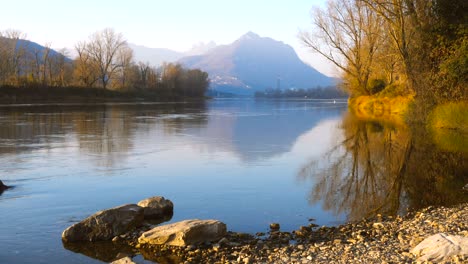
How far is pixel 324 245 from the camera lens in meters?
7.94

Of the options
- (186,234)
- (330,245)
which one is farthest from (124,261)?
(330,245)

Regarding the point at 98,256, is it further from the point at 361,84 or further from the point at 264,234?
the point at 361,84

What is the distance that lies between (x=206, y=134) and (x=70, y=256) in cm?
2099

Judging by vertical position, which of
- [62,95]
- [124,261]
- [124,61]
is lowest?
[124,261]

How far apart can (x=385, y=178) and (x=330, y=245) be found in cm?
761

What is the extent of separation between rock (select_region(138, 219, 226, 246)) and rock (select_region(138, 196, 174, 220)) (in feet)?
5.17

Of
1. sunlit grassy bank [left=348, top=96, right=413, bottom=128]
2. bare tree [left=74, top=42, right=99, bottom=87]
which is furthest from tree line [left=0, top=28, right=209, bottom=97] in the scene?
sunlit grassy bank [left=348, top=96, right=413, bottom=128]

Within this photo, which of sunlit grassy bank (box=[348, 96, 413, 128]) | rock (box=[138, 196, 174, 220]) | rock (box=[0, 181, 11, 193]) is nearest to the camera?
rock (box=[138, 196, 174, 220])

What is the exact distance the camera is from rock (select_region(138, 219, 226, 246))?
327 inches

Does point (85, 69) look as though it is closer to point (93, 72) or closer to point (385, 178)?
point (93, 72)

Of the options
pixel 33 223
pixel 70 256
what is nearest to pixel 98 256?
pixel 70 256

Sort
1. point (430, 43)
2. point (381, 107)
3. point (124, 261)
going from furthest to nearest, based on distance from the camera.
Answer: point (381, 107), point (430, 43), point (124, 261)

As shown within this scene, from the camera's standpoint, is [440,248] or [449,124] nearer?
[440,248]

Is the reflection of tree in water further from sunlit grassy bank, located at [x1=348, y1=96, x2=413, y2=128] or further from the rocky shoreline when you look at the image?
sunlit grassy bank, located at [x1=348, y1=96, x2=413, y2=128]
